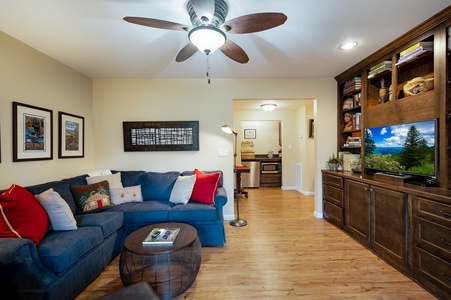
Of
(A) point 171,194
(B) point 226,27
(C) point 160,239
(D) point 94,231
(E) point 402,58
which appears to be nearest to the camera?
(B) point 226,27

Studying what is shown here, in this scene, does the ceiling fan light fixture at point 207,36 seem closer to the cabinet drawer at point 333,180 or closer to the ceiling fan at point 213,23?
the ceiling fan at point 213,23

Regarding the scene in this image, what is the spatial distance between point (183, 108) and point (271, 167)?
365cm

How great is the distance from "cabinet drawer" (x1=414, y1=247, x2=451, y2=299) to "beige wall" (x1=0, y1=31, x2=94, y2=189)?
13.3 ft

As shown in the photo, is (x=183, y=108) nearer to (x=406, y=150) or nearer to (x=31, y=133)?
(x=31, y=133)

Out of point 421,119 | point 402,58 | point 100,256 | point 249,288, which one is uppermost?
point 402,58

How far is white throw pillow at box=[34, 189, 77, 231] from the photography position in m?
1.93

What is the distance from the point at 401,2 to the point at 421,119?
3.71 feet

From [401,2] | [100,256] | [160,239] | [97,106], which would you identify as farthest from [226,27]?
[97,106]

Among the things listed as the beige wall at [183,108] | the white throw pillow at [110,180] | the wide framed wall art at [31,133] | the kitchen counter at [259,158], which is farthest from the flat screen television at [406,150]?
the wide framed wall art at [31,133]

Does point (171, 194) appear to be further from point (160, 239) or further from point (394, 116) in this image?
point (394, 116)

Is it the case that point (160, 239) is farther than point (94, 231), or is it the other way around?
point (94, 231)

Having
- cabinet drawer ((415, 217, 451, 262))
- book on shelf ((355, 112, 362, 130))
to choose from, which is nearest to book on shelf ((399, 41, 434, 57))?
book on shelf ((355, 112, 362, 130))

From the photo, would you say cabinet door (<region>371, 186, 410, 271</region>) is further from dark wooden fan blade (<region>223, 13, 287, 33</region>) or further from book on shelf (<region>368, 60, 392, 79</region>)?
dark wooden fan blade (<region>223, 13, 287, 33</region>)

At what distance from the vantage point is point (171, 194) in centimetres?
297
